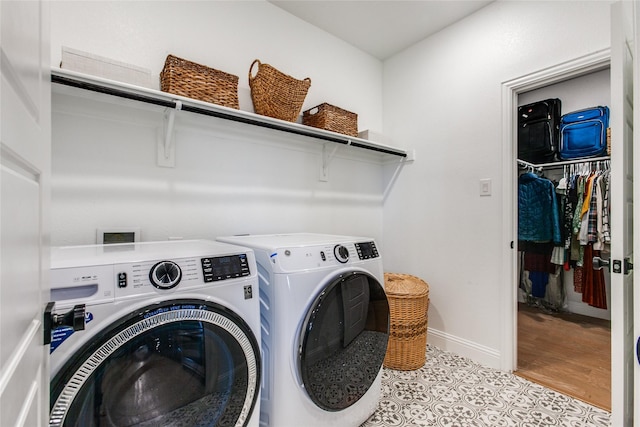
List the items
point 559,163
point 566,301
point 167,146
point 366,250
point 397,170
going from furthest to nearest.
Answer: point 566,301 < point 559,163 < point 397,170 < point 167,146 < point 366,250

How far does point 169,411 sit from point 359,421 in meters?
0.92

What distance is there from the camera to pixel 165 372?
878 mm

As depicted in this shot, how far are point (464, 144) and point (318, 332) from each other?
68.8 inches

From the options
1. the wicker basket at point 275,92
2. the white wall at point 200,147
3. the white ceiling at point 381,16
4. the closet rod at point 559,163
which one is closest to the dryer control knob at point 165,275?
the white wall at point 200,147

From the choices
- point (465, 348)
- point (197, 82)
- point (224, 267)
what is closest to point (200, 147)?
point (197, 82)

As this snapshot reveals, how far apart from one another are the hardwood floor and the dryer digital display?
198cm

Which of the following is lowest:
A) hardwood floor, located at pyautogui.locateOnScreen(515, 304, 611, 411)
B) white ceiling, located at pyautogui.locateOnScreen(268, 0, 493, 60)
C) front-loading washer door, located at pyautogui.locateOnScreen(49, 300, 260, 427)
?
hardwood floor, located at pyautogui.locateOnScreen(515, 304, 611, 411)

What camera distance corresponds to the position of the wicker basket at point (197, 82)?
1.42 m

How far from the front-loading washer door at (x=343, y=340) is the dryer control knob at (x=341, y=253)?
0.07 m

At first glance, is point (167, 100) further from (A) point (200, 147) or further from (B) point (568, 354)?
(B) point (568, 354)

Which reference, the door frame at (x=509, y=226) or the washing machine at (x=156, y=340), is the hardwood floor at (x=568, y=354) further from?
the washing machine at (x=156, y=340)

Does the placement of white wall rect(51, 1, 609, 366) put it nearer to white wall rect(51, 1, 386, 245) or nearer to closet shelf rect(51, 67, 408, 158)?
white wall rect(51, 1, 386, 245)

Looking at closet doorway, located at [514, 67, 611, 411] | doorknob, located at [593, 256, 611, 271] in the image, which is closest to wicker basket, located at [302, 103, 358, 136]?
doorknob, located at [593, 256, 611, 271]

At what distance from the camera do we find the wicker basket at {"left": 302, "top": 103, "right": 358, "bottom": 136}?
1982mm
